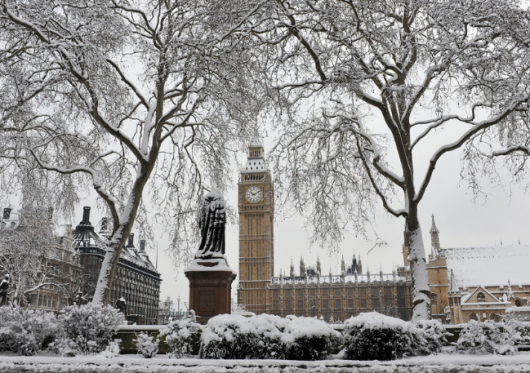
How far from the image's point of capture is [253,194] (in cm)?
9512

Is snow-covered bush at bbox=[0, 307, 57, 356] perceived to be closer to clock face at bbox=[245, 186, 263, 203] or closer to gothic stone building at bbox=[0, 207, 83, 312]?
gothic stone building at bbox=[0, 207, 83, 312]

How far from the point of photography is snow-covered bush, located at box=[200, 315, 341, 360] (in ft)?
25.9

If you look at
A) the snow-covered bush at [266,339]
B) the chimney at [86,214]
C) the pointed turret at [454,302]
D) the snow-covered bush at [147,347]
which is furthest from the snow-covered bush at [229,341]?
the pointed turret at [454,302]

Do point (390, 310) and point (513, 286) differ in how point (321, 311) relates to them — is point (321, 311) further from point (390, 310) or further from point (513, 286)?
point (513, 286)

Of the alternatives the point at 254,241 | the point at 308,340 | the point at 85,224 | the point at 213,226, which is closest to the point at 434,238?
the point at 254,241

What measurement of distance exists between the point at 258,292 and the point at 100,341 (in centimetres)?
8772

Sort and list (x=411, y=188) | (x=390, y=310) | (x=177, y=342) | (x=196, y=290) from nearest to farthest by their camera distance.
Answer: (x=177, y=342), (x=196, y=290), (x=411, y=188), (x=390, y=310)

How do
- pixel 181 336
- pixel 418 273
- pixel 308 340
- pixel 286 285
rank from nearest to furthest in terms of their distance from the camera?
pixel 308 340 → pixel 181 336 → pixel 418 273 → pixel 286 285

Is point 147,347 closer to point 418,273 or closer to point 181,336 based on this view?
point 181,336

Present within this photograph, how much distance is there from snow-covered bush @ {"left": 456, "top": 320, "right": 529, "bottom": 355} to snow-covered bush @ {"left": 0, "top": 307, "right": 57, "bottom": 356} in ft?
26.8

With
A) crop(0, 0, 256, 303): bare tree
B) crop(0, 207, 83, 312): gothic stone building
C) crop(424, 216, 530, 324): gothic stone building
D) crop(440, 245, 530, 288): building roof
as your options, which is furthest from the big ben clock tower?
crop(0, 0, 256, 303): bare tree

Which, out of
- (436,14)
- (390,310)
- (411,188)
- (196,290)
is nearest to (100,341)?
(196,290)

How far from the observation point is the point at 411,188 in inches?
508

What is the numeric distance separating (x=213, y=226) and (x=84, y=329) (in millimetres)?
4781
